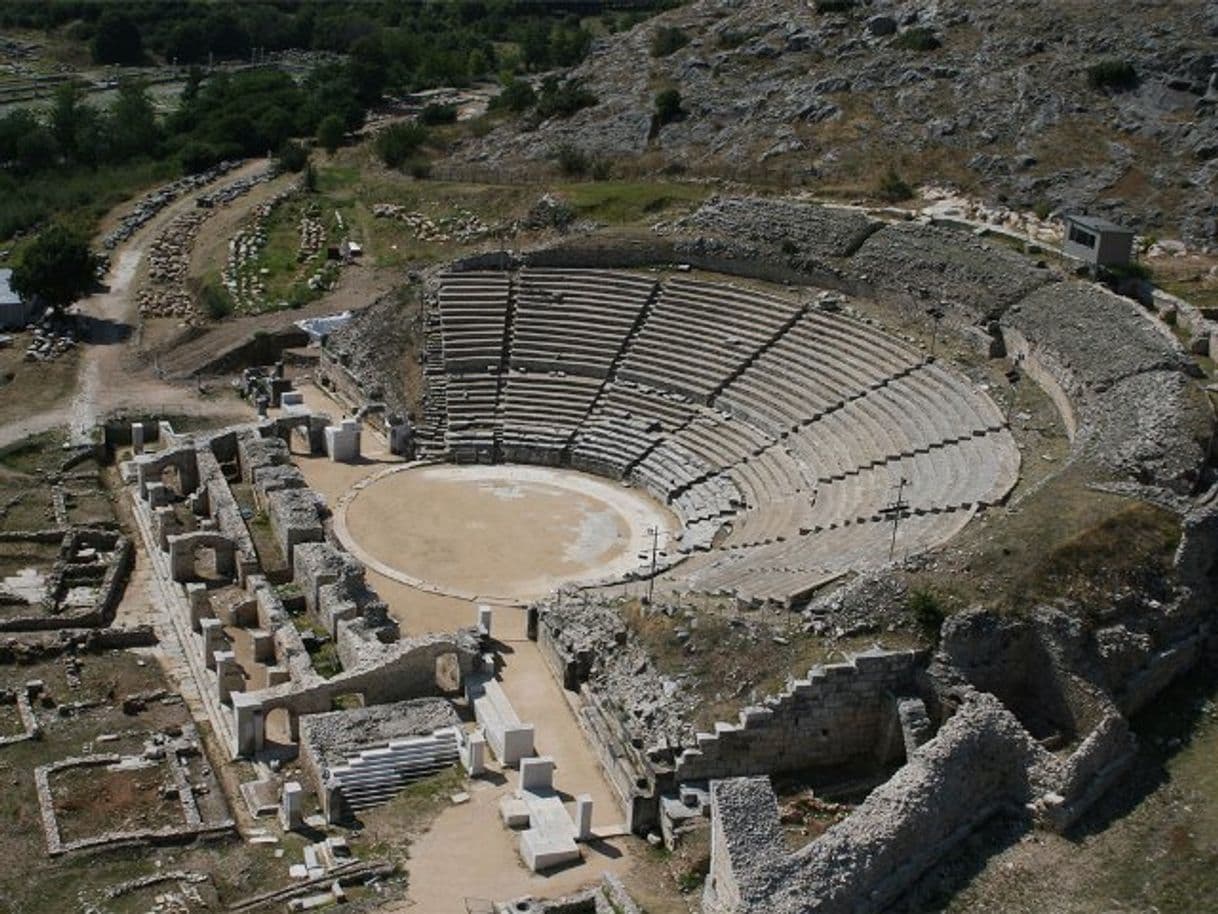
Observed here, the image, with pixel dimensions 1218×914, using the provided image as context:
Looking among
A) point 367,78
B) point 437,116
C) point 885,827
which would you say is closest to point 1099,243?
point 885,827

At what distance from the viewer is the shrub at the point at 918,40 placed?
70.8 metres

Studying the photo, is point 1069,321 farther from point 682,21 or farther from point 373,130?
point 373,130

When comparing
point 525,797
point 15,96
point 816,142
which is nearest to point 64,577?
point 525,797

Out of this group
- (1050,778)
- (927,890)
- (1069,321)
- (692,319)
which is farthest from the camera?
(692,319)

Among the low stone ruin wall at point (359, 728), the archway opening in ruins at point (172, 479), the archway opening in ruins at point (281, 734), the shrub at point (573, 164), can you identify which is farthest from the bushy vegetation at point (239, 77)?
the low stone ruin wall at point (359, 728)

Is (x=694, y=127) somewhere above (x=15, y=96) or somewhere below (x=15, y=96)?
above

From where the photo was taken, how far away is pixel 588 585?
136ft

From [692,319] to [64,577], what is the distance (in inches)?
893

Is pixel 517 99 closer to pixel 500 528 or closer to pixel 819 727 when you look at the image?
pixel 500 528

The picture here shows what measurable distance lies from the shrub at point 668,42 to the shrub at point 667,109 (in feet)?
27.7

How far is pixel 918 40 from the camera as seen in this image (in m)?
71.1

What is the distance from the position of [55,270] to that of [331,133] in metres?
26.1

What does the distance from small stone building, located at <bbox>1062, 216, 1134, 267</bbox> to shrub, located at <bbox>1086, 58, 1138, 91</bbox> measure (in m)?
15.6

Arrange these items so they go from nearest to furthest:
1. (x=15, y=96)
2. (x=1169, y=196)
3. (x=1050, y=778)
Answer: (x=1050, y=778) → (x=1169, y=196) → (x=15, y=96)
